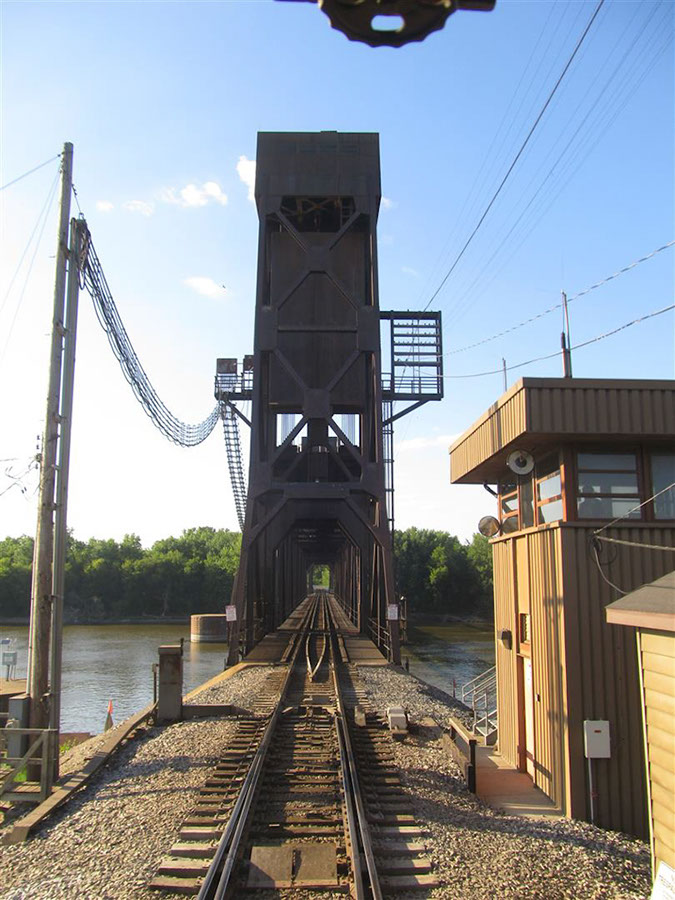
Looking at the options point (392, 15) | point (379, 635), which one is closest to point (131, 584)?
point (379, 635)

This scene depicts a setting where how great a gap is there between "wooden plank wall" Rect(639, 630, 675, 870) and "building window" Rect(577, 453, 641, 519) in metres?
2.64

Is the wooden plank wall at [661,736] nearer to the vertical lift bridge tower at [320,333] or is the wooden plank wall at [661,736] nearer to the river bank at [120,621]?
the vertical lift bridge tower at [320,333]

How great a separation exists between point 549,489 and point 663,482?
1.36 m

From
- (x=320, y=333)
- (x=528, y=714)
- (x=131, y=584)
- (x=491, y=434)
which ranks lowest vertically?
(x=131, y=584)

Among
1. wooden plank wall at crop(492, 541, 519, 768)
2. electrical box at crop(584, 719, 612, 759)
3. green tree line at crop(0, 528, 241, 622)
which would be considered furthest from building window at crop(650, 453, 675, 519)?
green tree line at crop(0, 528, 241, 622)

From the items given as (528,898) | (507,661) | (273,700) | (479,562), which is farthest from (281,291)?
(479,562)

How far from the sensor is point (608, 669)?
7.88 metres

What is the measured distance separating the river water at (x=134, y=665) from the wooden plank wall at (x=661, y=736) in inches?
763

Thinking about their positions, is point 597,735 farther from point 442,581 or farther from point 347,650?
→ point 442,581

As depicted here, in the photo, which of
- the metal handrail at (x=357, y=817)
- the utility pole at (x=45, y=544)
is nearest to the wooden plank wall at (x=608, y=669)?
the metal handrail at (x=357, y=817)

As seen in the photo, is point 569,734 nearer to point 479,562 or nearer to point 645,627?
point 645,627

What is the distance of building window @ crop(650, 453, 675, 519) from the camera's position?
8445 mm

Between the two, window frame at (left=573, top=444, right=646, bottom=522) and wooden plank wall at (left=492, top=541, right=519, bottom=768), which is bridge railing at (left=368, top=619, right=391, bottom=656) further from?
window frame at (left=573, top=444, right=646, bottom=522)

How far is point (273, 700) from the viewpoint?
46.1 feet
